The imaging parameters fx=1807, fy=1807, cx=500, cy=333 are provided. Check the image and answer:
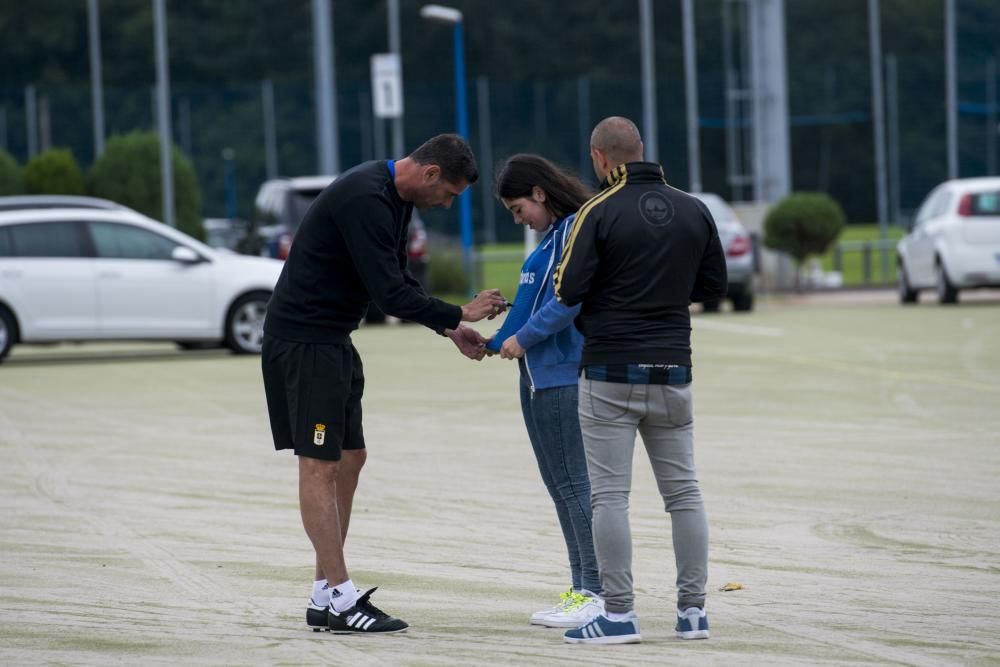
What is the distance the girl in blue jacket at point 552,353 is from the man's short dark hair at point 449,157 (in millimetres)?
122

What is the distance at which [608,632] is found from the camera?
592cm

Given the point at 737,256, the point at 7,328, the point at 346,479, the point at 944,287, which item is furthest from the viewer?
the point at 944,287

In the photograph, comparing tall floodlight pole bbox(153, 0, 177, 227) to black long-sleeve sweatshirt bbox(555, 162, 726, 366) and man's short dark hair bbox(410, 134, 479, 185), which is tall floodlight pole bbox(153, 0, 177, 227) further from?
black long-sleeve sweatshirt bbox(555, 162, 726, 366)

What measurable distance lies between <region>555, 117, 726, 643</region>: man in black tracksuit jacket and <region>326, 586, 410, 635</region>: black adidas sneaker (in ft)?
2.15

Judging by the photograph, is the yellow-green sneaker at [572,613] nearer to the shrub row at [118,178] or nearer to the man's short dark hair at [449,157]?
the man's short dark hair at [449,157]

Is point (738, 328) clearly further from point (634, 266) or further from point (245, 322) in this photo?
point (634, 266)

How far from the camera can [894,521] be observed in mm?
8375

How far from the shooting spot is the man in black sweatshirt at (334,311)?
20.3ft

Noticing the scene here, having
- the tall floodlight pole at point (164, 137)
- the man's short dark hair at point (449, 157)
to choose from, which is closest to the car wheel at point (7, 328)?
the man's short dark hair at point (449, 157)

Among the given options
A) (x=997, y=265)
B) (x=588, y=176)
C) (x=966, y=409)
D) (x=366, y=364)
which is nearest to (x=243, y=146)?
(x=588, y=176)

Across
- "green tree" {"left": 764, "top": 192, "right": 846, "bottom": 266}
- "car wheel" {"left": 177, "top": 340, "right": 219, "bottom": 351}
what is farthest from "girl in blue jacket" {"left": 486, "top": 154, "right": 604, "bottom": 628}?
"green tree" {"left": 764, "top": 192, "right": 846, "bottom": 266}

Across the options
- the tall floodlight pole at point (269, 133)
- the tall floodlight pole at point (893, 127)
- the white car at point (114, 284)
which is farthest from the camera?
the tall floodlight pole at point (269, 133)

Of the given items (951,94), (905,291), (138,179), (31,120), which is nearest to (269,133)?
(31,120)

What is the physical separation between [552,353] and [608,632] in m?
0.96
